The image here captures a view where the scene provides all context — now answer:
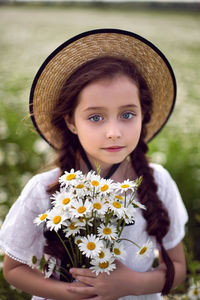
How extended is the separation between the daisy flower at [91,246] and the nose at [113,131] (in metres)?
0.32

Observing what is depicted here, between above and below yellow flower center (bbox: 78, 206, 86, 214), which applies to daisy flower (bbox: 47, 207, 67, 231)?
below

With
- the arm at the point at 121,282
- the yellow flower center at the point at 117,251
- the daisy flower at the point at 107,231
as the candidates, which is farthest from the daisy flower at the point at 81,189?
the arm at the point at 121,282

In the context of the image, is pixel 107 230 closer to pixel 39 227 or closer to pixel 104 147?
pixel 104 147

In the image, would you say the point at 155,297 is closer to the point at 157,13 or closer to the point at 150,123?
the point at 150,123

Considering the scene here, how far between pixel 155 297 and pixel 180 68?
25.0 feet

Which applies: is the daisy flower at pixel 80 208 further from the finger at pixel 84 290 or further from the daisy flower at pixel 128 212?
the finger at pixel 84 290

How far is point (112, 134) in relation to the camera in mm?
1015

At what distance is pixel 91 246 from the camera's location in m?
0.84

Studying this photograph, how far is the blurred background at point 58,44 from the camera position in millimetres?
2377

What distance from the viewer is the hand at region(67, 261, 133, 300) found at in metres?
1.03

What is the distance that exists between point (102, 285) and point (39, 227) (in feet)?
1.08

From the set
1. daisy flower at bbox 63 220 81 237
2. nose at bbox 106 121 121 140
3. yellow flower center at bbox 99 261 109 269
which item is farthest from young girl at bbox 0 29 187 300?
daisy flower at bbox 63 220 81 237

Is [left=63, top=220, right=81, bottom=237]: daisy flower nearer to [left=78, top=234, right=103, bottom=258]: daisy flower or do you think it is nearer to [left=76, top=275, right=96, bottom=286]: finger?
[left=78, top=234, right=103, bottom=258]: daisy flower

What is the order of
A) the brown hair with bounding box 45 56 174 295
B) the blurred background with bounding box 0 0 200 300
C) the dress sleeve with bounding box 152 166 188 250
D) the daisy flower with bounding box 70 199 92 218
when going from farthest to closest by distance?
the blurred background with bounding box 0 0 200 300, the dress sleeve with bounding box 152 166 188 250, the brown hair with bounding box 45 56 174 295, the daisy flower with bounding box 70 199 92 218
